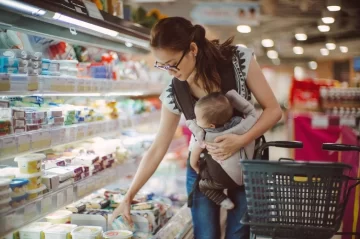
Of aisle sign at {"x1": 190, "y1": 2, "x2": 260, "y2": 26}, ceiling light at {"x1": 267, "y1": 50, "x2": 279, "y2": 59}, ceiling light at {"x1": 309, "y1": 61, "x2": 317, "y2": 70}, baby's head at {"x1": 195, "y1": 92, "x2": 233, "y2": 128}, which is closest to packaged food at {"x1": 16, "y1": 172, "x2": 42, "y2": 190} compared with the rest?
baby's head at {"x1": 195, "y1": 92, "x2": 233, "y2": 128}

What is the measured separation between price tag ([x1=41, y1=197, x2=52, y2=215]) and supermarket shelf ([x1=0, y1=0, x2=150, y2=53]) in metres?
1.05

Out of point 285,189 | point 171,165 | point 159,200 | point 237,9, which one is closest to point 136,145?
point 159,200

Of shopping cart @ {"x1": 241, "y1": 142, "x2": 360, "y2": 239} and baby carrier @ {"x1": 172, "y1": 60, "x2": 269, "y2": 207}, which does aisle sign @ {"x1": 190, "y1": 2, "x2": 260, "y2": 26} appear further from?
shopping cart @ {"x1": 241, "y1": 142, "x2": 360, "y2": 239}

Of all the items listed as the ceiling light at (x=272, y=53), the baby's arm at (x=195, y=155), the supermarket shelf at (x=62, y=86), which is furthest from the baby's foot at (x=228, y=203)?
the ceiling light at (x=272, y=53)

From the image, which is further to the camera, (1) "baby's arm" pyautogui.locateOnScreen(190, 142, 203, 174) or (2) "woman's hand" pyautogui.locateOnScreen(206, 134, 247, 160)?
(1) "baby's arm" pyautogui.locateOnScreen(190, 142, 203, 174)

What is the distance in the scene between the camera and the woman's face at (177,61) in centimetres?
245

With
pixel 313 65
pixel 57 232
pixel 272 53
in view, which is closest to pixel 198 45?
pixel 57 232

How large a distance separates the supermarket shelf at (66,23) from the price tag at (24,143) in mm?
689

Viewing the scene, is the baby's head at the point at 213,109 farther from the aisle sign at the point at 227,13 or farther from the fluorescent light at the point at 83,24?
the aisle sign at the point at 227,13

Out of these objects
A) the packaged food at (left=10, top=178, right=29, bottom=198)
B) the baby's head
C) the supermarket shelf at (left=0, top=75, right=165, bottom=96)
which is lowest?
the packaged food at (left=10, top=178, right=29, bottom=198)

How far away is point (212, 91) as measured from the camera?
258 cm

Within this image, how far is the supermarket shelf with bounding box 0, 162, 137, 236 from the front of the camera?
2306 millimetres

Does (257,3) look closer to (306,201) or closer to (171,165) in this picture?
(171,165)

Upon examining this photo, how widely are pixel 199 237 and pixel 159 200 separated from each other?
1.33 meters
